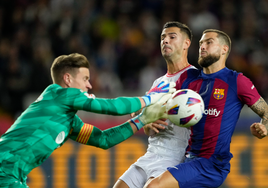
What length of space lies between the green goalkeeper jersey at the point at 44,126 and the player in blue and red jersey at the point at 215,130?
2.87 feet

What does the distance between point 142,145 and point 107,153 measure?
0.83 m

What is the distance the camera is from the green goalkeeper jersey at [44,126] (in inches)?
150

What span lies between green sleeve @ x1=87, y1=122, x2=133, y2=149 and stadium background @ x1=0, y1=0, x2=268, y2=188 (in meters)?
4.16

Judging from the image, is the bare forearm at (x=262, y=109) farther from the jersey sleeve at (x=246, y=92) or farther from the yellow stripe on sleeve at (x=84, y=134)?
the yellow stripe on sleeve at (x=84, y=134)

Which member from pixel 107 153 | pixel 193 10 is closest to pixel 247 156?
pixel 107 153

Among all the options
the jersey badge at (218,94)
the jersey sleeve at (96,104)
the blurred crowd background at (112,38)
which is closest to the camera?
the jersey sleeve at (96,104)

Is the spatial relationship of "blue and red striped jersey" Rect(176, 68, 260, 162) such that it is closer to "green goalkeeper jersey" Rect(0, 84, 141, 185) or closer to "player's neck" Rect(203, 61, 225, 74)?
"player's neck" Rect(203, 61, 225, 74)

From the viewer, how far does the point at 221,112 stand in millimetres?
4383

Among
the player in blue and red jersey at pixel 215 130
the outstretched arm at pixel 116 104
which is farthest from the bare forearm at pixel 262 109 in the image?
the outstretched arm at pixel 116 104

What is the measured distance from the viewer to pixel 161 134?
4855mm

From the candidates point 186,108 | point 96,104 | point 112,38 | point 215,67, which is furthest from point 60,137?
point 112,38

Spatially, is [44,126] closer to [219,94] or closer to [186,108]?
[186,108]

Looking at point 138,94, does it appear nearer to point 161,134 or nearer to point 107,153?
point 107,153

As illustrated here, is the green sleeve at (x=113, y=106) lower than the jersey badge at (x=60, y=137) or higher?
higher
